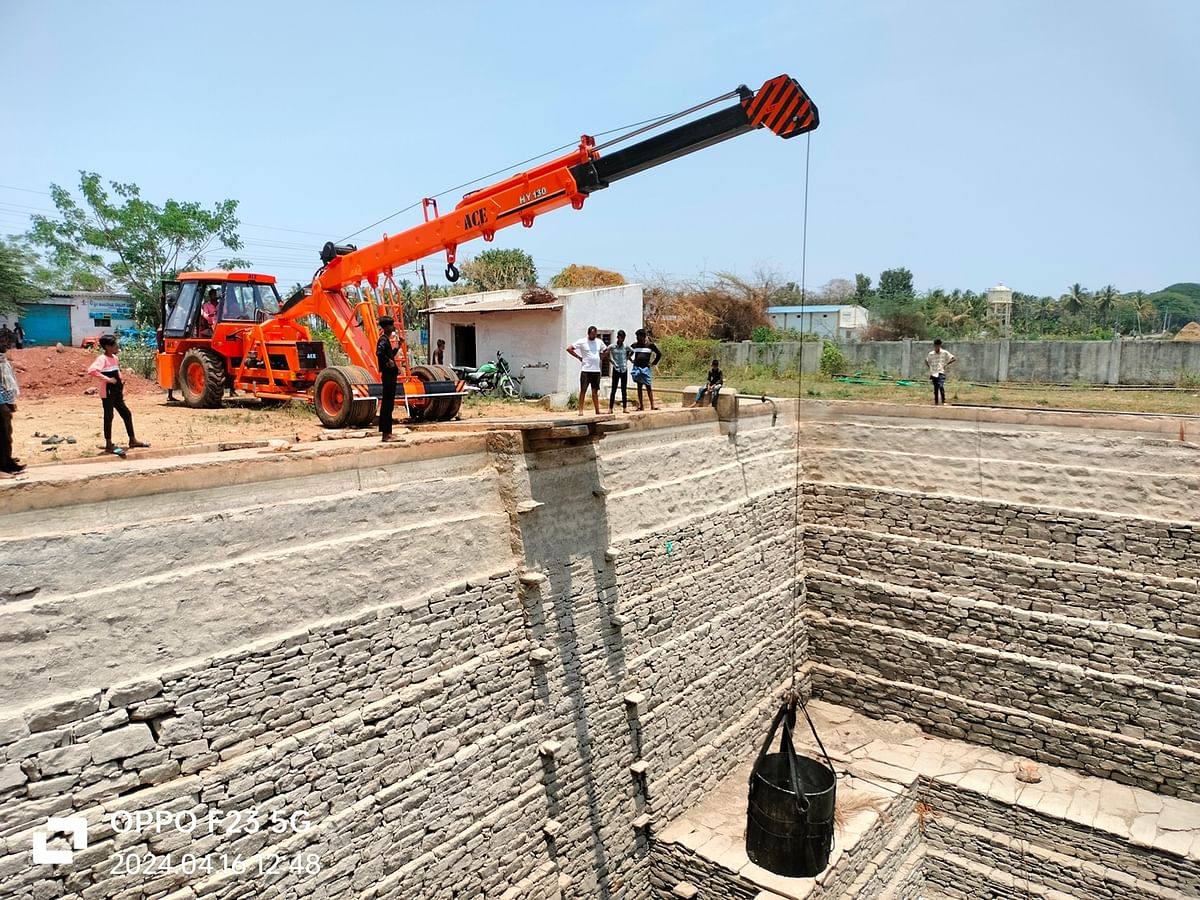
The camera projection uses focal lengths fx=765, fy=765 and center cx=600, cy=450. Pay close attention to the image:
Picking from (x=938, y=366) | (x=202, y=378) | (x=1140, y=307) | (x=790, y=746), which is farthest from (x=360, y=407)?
(x=1140, y=307)

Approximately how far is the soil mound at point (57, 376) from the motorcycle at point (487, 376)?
605 cm

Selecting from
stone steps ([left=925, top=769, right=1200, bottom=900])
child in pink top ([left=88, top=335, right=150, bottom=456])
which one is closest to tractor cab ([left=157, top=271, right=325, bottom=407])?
child in pink top ([left=88, top=335, right=150, bottom=456])

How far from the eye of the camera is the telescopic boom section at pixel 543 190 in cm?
677

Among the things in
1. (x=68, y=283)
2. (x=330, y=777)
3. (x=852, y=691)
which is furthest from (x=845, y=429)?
(x=68, y=283)

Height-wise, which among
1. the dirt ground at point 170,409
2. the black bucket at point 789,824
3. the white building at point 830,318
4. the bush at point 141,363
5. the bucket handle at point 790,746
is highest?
the white building at point 830,318

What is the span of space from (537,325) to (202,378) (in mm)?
7537

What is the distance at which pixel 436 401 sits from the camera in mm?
10133

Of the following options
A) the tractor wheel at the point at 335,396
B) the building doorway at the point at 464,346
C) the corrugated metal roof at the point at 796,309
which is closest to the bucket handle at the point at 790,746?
the tractor wheel at the point at 335,396

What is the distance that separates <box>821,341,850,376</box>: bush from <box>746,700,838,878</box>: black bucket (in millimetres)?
14978

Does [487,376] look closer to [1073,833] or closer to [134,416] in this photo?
[134,416]

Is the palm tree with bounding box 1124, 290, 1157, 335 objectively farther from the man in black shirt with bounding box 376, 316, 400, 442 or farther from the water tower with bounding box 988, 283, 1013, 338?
the man in black shirt with bounding box 376, 316, 400, 442

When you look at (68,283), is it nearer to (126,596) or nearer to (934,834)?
(126,596)

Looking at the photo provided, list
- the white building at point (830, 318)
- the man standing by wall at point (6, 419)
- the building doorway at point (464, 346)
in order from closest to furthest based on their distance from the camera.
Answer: the man standing by wall at point (6, 419)
the building doorway at point (464, 346)
the white building at point (830, 318)

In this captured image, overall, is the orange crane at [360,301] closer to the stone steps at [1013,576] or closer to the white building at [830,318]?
the stone steps at [1013,576]
